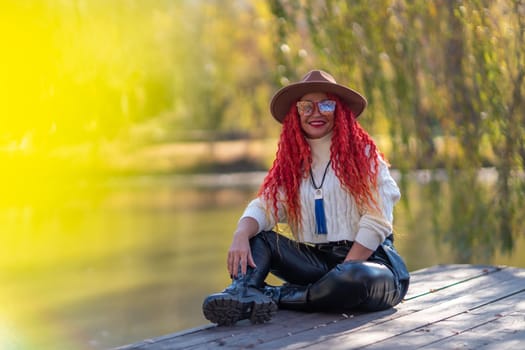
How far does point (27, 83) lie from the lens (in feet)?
39.5

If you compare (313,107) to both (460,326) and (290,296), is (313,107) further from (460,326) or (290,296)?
(460,326)

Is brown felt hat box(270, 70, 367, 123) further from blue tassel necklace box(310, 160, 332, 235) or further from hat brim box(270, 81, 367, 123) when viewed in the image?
blue tassel necklace box(310, 160, 332, 235)

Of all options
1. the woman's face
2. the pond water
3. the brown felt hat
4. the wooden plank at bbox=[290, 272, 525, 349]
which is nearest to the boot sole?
the wooden plank at bbox=[290, 272, 525, 349]

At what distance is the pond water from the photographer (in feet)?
21.8

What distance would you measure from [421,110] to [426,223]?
212 inches

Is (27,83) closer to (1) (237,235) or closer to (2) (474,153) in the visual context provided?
(2) (474,153)

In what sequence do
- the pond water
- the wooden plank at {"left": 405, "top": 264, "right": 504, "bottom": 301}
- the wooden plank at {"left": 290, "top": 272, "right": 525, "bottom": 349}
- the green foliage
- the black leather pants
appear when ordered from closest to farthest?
the wooden plank at {"left": 290, "top": 272, "right": 525, "bottom": 349} → the black leather pants → the wooden plank at {"left": 405, "top": 264, "right": 504, "bottom": 301} → the green foliage → the pond water

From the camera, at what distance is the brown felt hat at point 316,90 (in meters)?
3.58

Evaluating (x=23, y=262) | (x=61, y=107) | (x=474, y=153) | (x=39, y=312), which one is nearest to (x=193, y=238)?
(x=23, y=262)

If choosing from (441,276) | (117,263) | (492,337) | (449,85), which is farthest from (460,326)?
(117,263)

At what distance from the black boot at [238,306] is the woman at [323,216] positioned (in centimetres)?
6

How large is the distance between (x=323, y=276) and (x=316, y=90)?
2.39 feet

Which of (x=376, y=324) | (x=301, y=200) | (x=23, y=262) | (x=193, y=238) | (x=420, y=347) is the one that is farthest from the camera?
(x=193, y=238)

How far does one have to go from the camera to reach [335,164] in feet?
11.6
